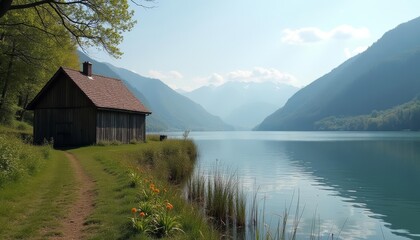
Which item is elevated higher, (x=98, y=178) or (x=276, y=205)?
(x=98, y=178)

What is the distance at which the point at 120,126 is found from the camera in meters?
41.1

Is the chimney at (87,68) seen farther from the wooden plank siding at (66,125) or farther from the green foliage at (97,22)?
the green foliage at (97,22)

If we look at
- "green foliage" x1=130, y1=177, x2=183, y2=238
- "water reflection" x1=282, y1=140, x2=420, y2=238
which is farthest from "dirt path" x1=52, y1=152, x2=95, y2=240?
"water reflection" x1=282, y1=140, x2=420, y2=238

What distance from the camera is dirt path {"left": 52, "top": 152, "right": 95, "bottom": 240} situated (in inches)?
369

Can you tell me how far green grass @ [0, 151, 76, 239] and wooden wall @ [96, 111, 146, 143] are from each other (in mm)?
20038

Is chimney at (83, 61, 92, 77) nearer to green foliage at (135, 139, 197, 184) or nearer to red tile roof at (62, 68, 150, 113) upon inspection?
red tile roof at (62, 68, 150, 113)

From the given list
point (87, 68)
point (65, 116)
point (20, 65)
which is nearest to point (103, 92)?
point (87, 68)

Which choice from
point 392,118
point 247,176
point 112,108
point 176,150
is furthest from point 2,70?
point 392,118

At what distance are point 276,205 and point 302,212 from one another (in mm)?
2462

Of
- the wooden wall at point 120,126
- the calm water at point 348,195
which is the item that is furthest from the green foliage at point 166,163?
the wooden wall at point 120,126

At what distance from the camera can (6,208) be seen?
1079cm

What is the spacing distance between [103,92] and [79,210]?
30450 millimetres

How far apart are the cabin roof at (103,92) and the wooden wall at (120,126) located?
86cm

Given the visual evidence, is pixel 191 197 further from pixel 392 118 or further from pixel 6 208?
pixel 392 118
